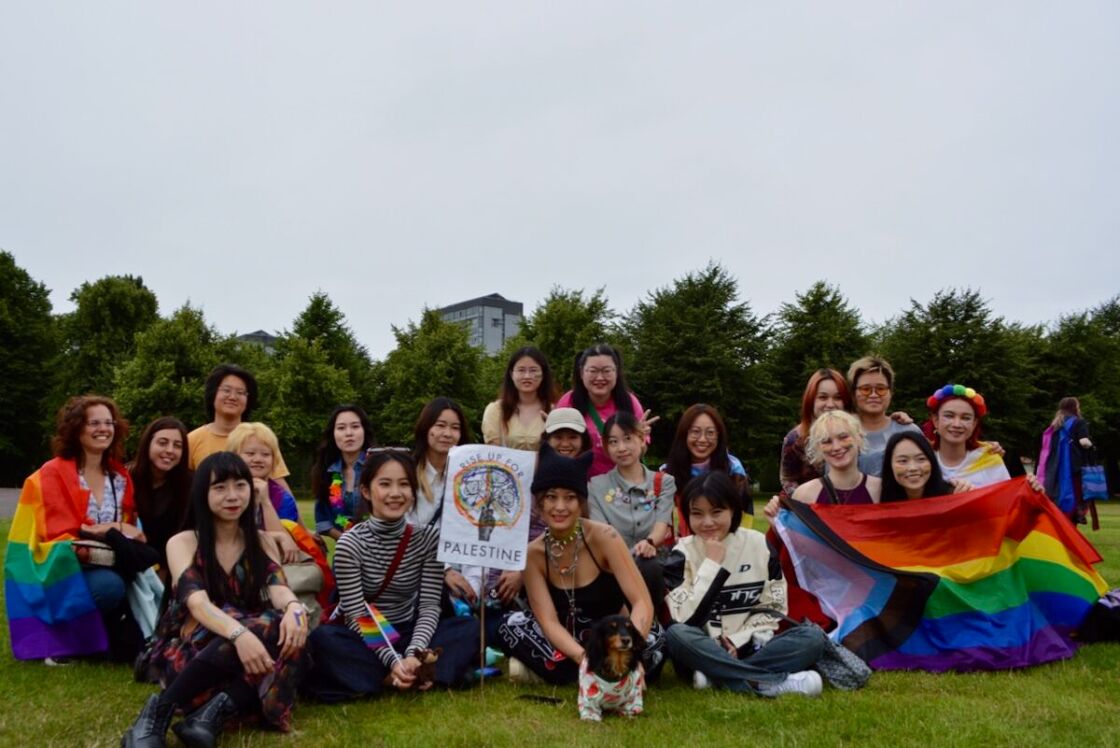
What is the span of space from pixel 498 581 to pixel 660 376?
118ft

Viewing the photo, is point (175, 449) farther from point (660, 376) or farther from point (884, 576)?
point (660, 376)

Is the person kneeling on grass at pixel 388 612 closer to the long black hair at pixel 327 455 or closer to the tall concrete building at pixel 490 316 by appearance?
the long black hair at pixel 327 455

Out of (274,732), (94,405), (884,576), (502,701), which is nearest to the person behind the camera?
(274,732)

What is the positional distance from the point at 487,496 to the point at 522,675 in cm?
131

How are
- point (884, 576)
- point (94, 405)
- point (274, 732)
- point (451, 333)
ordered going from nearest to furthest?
point (274, 732)
point (884, 576)
point (94, 405)
point (451, 333)

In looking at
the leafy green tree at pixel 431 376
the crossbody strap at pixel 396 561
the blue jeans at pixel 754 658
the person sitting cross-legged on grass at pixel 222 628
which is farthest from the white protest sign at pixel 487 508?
the leafy green tree at pixel 431 376

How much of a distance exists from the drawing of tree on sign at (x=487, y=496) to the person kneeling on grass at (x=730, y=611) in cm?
131

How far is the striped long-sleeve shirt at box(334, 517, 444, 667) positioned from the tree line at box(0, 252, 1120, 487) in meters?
35.1

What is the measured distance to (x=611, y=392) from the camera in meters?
8.05

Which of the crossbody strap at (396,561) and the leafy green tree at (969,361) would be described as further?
the leafy green tree at (969,361)

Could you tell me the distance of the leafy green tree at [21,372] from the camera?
45.6 meters

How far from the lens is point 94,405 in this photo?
693 cm

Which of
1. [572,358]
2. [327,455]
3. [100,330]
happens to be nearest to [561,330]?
[572,358]

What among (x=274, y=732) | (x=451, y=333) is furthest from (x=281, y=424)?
(x=274, y=732)
